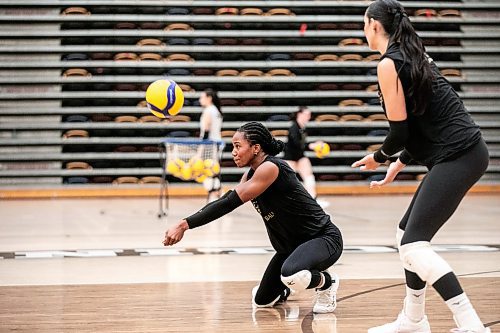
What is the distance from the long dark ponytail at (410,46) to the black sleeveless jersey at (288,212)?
1441 mm

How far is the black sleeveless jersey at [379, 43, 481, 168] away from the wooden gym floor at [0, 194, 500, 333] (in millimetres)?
1174

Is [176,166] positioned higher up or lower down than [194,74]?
lower down

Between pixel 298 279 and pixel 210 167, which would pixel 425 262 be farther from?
pixel 210 167

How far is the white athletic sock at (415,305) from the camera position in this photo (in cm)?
467

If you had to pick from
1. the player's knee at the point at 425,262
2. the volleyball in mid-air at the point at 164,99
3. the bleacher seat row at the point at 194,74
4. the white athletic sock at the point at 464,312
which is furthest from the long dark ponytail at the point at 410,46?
the bleacher seat row at the point at 194,74

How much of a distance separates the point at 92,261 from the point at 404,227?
→ 4228 millimetres

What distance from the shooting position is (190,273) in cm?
740

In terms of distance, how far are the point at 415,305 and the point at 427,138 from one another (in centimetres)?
92

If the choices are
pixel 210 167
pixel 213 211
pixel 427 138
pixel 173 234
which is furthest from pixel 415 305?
pixel 210 167

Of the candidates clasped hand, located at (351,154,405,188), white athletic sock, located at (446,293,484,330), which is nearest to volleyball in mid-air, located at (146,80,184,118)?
clasped hand, located at (351,154,405,188)

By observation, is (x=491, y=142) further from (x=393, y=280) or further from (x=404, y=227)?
(x=404, y=227)

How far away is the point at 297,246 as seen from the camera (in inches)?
229

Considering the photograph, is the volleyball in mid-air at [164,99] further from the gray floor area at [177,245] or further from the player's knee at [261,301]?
the player's knee at [261,301]

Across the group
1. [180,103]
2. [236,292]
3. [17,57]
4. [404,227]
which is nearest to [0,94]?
[17,57]
